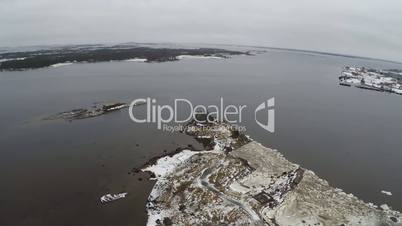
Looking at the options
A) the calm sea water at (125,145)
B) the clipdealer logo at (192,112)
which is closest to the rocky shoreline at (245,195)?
the calm sea water at (125,145)

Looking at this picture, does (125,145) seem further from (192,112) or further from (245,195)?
(245,195)

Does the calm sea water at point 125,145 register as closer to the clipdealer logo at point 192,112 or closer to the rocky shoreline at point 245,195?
the clipdealer logo at point 192,112

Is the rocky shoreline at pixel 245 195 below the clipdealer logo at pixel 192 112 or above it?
below

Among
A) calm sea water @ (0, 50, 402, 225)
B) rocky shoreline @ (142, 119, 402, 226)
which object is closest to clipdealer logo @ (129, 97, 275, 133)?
calm sea water @ (0, 50, 402, 225)

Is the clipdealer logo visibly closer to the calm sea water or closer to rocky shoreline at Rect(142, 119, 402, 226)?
the calm sea water

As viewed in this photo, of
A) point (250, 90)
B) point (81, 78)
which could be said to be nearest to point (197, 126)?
point (250, 90)

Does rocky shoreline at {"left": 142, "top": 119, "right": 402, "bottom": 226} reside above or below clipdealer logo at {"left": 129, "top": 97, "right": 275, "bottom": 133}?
below
